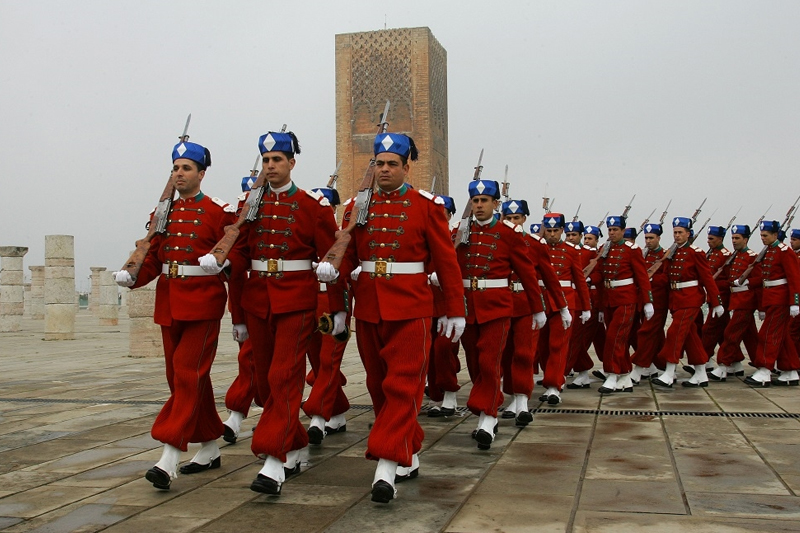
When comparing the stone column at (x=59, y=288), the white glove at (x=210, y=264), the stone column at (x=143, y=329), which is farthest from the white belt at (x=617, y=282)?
the stone column at (x=59, y=288)

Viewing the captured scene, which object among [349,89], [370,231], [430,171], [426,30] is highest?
[426,30]

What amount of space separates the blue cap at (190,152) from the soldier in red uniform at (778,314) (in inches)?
313

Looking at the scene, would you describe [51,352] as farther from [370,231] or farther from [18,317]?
[370,231]

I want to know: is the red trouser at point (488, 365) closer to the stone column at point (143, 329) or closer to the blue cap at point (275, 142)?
the blue cap at point (275, 142)

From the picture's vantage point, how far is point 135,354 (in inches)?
634

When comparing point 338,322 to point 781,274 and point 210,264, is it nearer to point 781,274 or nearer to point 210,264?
point 210,264

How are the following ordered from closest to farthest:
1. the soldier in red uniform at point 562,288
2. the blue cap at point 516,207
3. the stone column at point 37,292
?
the blue cap at point 516,207
the soldier in red uniform at point 562,288
the stone column at point 37,292

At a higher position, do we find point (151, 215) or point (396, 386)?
point (151, 215)

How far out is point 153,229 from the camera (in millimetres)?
5883

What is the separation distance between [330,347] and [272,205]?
174 cm

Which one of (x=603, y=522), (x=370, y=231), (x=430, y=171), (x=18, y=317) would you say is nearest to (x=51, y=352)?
(x=18, y=317)

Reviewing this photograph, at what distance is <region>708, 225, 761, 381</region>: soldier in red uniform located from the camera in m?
11.7

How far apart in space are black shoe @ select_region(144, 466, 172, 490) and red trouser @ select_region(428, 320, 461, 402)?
376 centimetres

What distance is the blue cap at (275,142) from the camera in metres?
5.71
